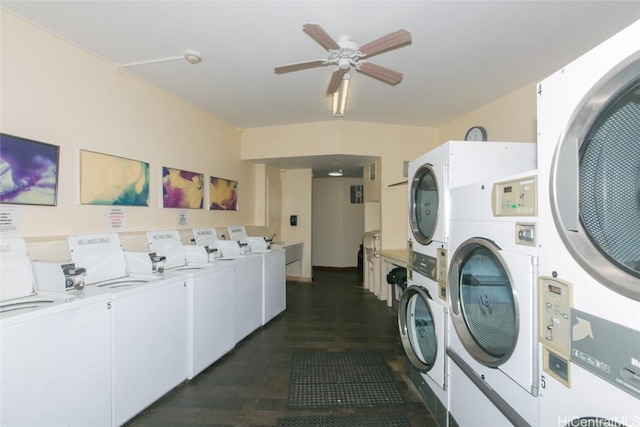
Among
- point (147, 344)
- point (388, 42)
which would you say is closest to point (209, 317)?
point (147, 344)

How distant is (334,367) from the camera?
2627 mm

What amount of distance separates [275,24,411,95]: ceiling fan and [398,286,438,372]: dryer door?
1.73m

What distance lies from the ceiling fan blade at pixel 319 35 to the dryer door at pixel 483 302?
153 cm

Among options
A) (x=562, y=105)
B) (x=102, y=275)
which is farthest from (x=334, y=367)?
(x=562, y=105)

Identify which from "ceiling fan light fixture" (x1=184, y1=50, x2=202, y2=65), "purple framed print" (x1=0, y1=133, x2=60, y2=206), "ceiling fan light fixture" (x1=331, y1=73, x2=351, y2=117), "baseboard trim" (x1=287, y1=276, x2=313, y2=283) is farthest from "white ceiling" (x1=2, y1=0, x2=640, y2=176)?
"baseboard trim" (x1=287, y1=276, x2=313, y2=283)

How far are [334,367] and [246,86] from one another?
2.98 meters

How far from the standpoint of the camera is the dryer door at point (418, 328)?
82.0 inches

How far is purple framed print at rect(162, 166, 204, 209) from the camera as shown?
321cm

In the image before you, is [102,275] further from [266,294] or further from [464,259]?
[464,259]

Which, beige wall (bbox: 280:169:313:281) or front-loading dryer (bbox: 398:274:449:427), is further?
beige wall (bbox: 280:169:313:281)

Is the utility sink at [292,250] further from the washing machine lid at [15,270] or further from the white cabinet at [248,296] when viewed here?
the washing machine lid at [15,270]

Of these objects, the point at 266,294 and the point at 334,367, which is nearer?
the point at 334,367

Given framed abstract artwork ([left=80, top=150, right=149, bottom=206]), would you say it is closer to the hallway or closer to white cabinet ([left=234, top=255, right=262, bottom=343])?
white cabinet ([left=234, top=255, right=262, bottom=343])

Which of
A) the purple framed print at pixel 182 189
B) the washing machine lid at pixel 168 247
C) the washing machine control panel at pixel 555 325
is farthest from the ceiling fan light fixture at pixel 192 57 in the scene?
the washing machine control panel at pixel 555 325
